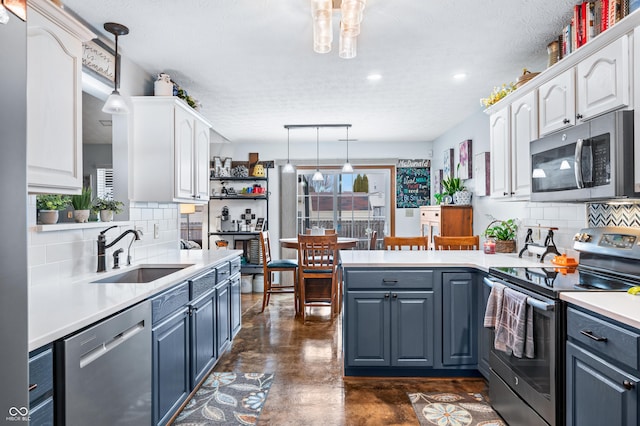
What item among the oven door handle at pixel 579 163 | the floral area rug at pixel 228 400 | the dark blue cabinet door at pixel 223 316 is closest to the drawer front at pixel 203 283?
the dark blue cabinet door at pixel 223 316

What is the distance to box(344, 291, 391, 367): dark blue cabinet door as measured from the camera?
9.29 ft

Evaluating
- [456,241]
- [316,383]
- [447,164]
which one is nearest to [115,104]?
[316,383]

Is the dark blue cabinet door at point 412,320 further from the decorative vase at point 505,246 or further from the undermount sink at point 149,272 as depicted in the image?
the undermount sink at point 149,272

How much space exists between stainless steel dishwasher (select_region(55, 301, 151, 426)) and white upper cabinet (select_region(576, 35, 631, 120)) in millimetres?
2440

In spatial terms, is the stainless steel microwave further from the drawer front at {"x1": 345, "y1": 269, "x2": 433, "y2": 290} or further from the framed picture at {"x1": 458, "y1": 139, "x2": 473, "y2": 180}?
the framed picture at {"x1": 458, "y1": 139, "x2": 473, "y2": 180}

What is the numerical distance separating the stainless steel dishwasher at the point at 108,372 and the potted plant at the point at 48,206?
740 mm

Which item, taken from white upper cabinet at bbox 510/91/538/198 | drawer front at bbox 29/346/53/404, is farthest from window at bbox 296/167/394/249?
drawer front at bbox 29/346/53/404

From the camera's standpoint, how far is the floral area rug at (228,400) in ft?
7.86

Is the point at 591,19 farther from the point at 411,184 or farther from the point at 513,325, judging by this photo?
the point at 411,184

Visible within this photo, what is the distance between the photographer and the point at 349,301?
2.85m

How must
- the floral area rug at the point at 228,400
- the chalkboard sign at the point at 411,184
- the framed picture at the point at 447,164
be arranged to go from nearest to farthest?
the floral area rug at the point at 228,400 → the framed picture at the point at 447,164 → the chalkboard sign at the point at 411,184

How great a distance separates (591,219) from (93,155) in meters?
3.37

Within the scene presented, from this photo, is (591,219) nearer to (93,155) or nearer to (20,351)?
(20,351)

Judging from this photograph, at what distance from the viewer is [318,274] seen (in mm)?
4531
